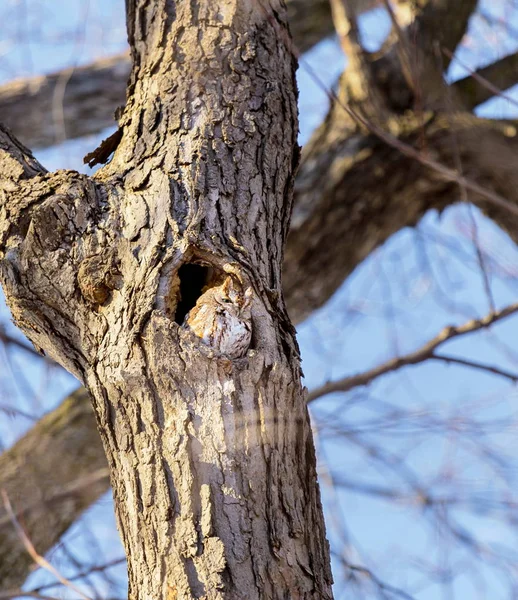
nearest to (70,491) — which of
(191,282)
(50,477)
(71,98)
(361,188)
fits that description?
(50,477)

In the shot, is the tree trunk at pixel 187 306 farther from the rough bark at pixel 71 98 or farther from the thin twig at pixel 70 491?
the rough bark at pixel 71 98

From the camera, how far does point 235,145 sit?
1.36 meters

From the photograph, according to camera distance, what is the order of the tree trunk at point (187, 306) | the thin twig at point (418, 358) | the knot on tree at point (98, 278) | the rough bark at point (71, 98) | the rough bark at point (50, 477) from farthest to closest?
the rough bark at point (71, 98)
the rough bark at point (50, 477)
the thin twig at point (418, 358)
the knot on tree at point (98, 278)
the tree trunk at point (187, 306)

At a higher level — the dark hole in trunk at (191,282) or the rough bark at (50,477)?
the rough bark at (50,477)

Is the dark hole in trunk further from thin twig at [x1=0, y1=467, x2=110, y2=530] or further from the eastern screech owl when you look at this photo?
thin twig at [x1=0, y1=467, x2=110, y2=530]

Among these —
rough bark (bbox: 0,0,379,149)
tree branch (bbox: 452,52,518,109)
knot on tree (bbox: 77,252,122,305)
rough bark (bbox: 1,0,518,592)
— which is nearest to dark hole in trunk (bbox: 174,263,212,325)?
knot on tree (bbox: 77,252,122,305)

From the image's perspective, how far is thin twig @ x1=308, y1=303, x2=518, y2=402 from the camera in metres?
2.26

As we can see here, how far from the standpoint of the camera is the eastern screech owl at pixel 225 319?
1.11 m

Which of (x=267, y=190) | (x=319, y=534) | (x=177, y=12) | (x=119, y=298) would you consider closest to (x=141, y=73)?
(x=177, y=12)

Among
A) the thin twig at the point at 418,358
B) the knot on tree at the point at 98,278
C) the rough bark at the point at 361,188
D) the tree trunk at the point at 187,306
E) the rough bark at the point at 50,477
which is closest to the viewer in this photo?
the tree trunk at the point at 187,306

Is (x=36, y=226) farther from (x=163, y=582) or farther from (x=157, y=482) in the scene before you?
(x=163, y=582)

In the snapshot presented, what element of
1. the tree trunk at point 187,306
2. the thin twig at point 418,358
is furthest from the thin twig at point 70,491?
the tree trunk at point 187,306

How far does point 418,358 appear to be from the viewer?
7.66ft

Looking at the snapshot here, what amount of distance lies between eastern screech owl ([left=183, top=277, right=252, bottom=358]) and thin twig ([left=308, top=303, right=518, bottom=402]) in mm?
1102
